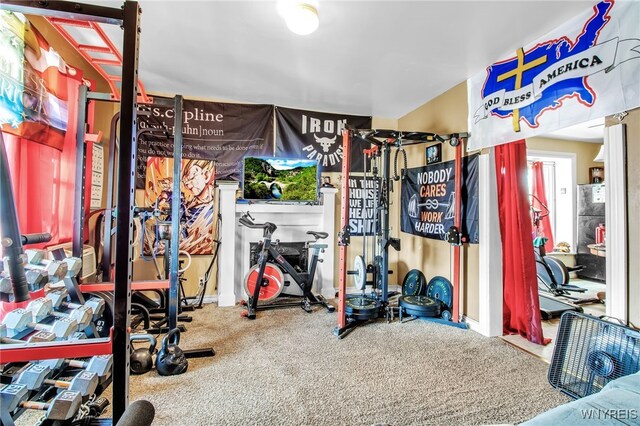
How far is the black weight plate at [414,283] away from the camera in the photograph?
12.2 ft

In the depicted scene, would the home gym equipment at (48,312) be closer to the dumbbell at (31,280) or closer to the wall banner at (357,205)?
→ the dumbbell at (31,280)

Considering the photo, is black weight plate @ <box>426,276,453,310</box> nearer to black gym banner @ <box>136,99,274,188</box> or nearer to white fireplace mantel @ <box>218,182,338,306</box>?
white fireplace mantel @ <box>218,182,338,306</box>

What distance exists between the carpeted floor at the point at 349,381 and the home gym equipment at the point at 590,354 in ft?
0.43

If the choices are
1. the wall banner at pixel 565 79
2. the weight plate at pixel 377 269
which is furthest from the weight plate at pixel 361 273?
the wall banner at pixel 565 79

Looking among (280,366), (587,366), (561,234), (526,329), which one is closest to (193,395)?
(280,366)

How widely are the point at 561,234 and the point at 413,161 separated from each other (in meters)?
3.98

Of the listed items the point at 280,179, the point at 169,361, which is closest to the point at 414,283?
the point at 280,179

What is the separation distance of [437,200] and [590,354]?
6.52ft

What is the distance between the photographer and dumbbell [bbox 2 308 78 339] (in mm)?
1256

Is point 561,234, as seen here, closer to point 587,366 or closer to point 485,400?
point 587,366

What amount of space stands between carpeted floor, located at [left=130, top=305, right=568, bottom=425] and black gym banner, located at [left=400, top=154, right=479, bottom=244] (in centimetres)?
111

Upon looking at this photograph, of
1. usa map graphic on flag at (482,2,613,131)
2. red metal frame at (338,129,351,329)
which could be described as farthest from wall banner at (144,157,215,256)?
usa map graphic on flag at (482,2,613,131)

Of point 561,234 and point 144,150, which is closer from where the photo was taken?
point 144,150

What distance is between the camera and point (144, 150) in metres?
3.62
